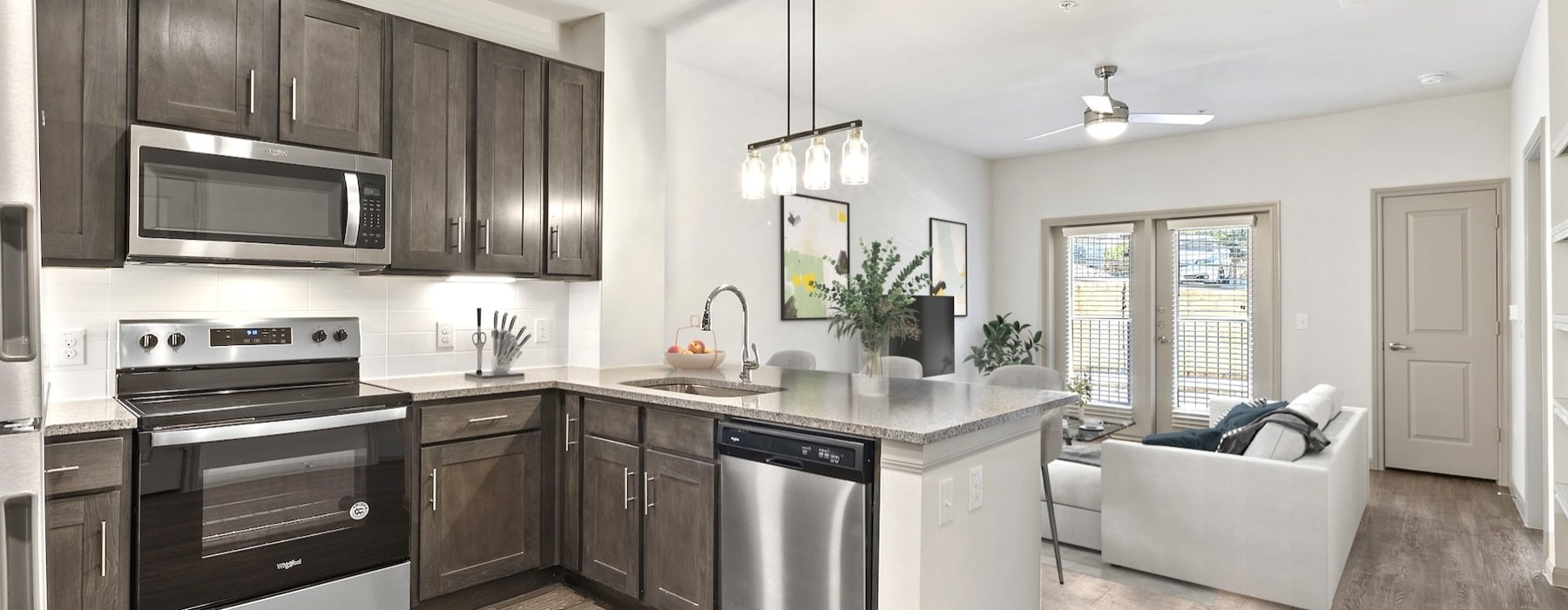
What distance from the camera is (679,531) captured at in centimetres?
260

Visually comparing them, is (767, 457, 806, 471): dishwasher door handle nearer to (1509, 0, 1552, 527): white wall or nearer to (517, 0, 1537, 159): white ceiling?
(517, 0, 1537, 159): white ceiling

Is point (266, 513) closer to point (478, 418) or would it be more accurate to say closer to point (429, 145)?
point (478, 418)

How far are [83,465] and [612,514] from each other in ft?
4.90

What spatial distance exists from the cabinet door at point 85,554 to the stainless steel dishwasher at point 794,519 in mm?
1644

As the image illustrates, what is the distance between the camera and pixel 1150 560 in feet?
10.8

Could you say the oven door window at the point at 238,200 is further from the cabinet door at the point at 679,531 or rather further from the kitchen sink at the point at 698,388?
the cabinet door at the point at 679,531

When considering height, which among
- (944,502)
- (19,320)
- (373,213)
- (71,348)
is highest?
(373,213)

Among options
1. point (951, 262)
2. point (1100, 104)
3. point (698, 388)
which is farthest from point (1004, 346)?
point (698, 388)

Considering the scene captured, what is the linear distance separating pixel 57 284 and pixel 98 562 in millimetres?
963

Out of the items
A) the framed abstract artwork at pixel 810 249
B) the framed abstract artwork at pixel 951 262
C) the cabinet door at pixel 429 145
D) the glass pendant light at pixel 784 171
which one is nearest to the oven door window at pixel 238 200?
the cabinet door at pixel 429 145

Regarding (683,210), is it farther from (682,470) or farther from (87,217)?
(87,217)

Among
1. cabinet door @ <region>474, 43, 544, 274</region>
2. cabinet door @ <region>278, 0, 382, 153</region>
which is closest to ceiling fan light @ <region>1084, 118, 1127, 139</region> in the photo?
cabinet door @ <region>474, 43, 544, 274</region>

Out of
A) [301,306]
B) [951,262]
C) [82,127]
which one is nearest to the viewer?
[82,127]

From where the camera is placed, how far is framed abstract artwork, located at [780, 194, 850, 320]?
511 centimetres
